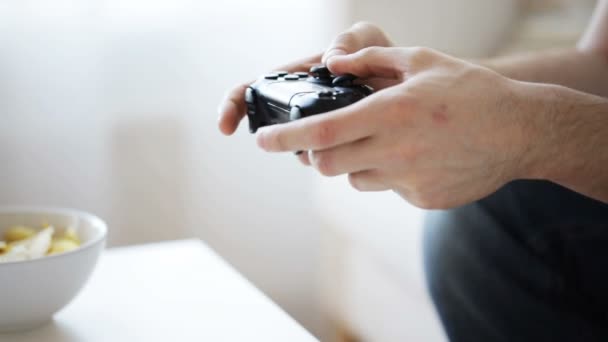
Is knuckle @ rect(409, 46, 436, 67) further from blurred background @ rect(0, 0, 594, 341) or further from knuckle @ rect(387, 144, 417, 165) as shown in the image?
blurred background @ rect(0, 0, 594, 341)

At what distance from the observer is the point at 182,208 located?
1.68 m

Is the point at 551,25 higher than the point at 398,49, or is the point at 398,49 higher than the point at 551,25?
the point at 398,49

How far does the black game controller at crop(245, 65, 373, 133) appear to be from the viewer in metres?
0.61

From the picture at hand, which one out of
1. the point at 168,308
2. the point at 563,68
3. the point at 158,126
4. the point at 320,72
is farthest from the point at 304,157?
the point at 158,126

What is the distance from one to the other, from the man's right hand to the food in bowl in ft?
0.56

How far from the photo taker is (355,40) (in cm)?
81

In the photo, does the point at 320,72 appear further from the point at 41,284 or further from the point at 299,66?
the point at 41,284

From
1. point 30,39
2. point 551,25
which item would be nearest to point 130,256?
point 30,39

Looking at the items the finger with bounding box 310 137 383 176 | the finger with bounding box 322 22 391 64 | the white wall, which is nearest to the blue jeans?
the finger with bounding box 322 22 391 64

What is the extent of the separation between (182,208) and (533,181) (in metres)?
0.95

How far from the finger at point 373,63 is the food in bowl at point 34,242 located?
279 millimetres

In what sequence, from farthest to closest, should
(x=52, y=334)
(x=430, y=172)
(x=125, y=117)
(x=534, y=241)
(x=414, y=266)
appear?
(x=125, y=117)
(x=414, y=266)
(x=534, y=241)
(x=52, y=334)
(x=430, y=172)

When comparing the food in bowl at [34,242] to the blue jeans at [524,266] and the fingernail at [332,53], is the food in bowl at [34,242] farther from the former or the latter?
the blue jeans at [524,266]

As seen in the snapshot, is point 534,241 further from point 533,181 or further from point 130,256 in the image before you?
point 130,256
